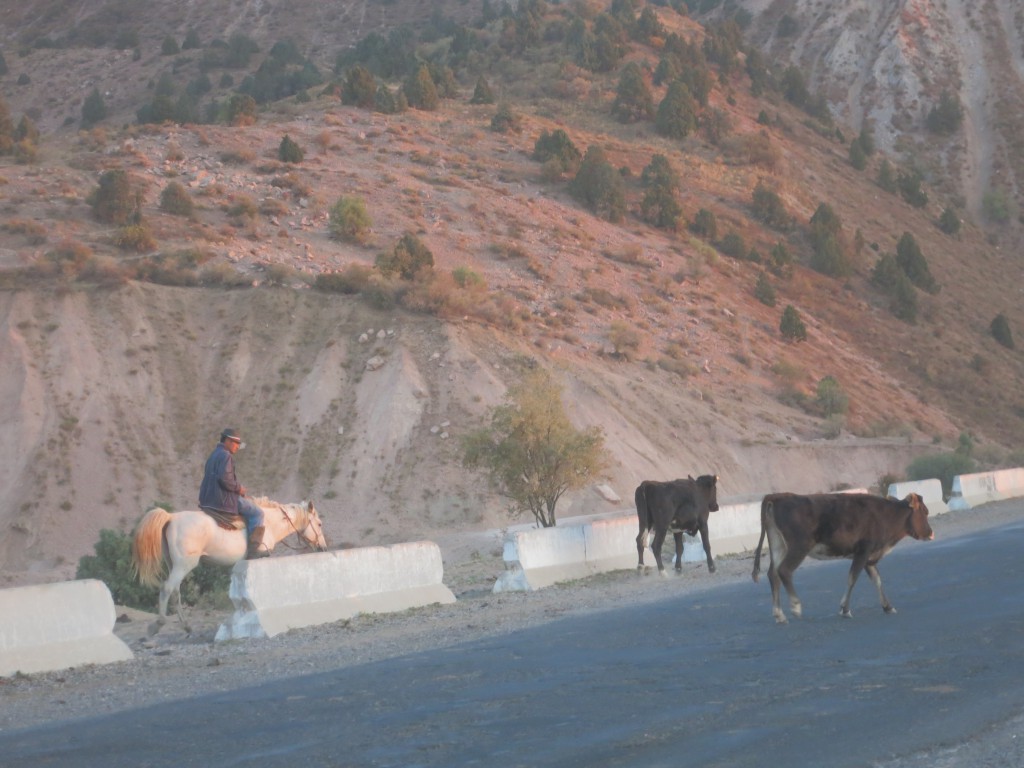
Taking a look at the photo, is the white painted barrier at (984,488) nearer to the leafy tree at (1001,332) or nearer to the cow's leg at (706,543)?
the cow's leg at (706,543)

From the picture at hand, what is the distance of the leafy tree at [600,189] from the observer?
242 ft

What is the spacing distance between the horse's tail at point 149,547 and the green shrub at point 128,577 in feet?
14.1

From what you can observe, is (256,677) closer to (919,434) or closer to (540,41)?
(919,434)

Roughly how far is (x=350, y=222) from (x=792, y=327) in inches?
901

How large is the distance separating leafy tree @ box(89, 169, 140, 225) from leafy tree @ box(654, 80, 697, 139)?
140 feet

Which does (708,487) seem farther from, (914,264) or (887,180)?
(887,180)

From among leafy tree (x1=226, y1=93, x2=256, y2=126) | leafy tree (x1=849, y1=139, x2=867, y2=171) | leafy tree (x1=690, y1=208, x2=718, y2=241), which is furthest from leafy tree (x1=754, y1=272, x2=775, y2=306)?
leafy tree (x1=849, y1=139, x2=867, y2=171)

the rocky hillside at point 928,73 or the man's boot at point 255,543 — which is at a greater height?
the rocky hillside at point 928,73

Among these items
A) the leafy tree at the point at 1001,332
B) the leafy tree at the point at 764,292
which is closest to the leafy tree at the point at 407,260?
the leafy tree at the point at 764,292

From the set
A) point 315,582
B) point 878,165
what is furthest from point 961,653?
point 878,165

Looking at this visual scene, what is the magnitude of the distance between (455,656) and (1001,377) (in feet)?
215

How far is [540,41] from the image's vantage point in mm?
106938

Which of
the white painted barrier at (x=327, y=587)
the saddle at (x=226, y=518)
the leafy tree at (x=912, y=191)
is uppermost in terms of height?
the leafy tree at (x=912, y=191)

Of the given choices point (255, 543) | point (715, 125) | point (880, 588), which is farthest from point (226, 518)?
point (715, 125)
